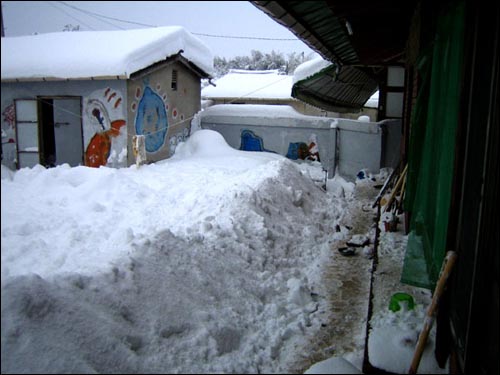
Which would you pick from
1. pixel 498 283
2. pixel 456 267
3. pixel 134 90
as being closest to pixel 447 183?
pixel 456 267

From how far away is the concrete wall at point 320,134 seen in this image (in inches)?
459

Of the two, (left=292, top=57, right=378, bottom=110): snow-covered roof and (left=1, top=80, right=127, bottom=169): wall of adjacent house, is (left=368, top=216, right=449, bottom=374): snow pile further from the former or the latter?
(left=292, top=57, right=378, bottom=110): snow-covered roof

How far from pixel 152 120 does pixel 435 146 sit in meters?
9.85

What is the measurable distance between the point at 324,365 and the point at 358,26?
17.4 feet

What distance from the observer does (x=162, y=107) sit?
13.1 m

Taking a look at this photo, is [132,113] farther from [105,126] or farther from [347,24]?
[347,24]

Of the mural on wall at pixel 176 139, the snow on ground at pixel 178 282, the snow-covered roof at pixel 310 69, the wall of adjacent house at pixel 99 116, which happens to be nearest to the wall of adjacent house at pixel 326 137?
the mural on wall at pixel 176 139

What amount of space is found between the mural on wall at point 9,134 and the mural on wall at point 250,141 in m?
12.6

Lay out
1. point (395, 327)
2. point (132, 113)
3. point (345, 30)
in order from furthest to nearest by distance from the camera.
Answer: point (132, 113), point (345, 30), point (395, 327)

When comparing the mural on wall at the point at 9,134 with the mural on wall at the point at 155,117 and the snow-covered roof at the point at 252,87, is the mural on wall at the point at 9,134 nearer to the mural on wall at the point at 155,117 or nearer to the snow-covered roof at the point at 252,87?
the mural on wall at the point at 155,117

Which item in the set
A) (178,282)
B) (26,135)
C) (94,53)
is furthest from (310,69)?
(26,135)

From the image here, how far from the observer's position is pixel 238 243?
530cm

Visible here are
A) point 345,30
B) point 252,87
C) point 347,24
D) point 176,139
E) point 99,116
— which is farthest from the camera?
point 252,87

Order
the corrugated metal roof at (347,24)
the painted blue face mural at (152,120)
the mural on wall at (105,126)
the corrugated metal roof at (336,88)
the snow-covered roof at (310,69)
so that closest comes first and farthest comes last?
the corrugated metal roof at (347,24) < the mural on wall at (105,126) < the snow-covered roof at (310,69) < the corrugated metal roof at (336,88) < the painted blue face mural at (152,120)
